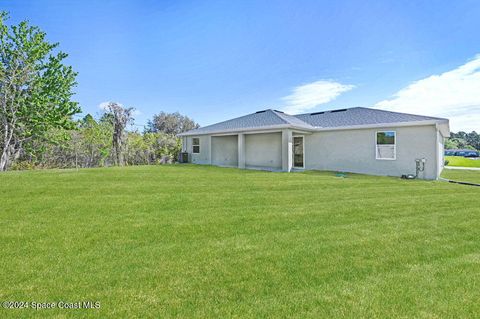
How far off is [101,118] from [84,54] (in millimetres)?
4414

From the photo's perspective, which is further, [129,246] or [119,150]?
[119,150]

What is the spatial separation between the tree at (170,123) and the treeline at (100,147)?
19986mm

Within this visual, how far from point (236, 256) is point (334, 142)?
534 inches

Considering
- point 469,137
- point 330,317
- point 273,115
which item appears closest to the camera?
point 330,317

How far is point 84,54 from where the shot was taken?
52.7 ft

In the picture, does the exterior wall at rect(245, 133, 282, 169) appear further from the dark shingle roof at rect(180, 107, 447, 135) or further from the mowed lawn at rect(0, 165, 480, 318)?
the mowed lawn at rect(0, 165, 480, 318)

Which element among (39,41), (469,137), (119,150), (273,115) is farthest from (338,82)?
(469,137)

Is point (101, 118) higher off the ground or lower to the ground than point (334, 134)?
higher

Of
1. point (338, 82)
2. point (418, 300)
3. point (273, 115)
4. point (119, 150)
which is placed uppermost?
point (338, 82)

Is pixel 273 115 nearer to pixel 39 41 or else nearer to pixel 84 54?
pixel 84 54

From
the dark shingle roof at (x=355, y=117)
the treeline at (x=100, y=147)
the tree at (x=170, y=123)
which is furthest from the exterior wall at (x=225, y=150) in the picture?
the tree at (x=170, y=123)

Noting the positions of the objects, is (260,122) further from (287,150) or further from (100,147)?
(100,147)

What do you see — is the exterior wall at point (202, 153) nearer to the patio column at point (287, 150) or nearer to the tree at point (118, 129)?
the tree at point (118, 129)

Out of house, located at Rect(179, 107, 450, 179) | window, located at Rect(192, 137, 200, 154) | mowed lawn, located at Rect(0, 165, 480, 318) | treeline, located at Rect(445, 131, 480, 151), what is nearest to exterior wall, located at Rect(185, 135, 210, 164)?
house, located at Rect(179, 107, 450, 179)
